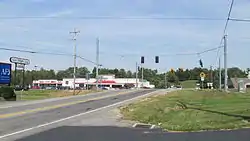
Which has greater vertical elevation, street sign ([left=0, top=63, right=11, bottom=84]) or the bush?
street sign ([left=0, top=63, right=11, bottom=84])

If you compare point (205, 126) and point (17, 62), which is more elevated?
point (17, 62)

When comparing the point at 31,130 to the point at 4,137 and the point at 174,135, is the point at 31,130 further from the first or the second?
the point at 174,135

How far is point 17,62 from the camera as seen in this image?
181 ft

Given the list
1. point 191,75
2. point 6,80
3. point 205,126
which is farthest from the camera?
point 191,75

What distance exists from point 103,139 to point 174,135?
7.92 ft

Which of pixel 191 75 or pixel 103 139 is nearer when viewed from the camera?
pixel 103 139

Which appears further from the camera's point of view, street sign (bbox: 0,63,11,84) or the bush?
street sign (bbox: 0,63,11,84)

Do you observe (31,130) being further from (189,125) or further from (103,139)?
(189,125)

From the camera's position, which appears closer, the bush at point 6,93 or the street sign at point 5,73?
the bush at point 6,93

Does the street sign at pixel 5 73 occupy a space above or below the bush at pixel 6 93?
above

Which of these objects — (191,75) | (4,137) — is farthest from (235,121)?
(191,75)

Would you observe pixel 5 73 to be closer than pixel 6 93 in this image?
No

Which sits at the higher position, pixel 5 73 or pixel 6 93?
pixel 5 73

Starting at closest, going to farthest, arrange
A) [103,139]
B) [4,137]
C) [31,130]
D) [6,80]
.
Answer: [103,139] → [4,137] → [31,130] → [6,80]
